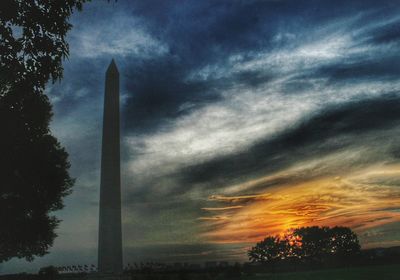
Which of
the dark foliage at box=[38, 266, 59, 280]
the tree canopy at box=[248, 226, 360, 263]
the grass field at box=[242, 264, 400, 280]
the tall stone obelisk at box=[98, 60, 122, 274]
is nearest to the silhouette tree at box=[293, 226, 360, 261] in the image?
the tree canopy at box=[248, 226, 360, 263]

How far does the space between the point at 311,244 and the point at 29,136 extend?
9558cm

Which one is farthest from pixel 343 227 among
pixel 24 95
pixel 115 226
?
pixel 24 95

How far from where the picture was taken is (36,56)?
556 inches

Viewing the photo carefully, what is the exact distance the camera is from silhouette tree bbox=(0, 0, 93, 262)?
13695mm

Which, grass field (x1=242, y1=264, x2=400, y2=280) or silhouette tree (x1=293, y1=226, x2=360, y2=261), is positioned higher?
silhouette tree (x1=293, y1=226, x2=360, y2=261)

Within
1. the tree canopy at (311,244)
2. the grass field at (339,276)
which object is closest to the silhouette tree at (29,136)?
the grass field at (339,276)

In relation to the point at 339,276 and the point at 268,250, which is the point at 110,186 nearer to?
the point at 339,276

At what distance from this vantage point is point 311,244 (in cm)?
10788

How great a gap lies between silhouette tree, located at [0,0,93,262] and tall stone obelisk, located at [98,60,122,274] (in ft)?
9.84

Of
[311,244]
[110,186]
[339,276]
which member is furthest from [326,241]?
[110,186]

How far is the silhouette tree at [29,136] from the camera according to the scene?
44.9ft

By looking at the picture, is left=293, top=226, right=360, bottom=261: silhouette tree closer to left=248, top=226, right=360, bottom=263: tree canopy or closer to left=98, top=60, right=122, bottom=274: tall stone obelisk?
left=248, top=226, right=360, bottom=263: tree canopy

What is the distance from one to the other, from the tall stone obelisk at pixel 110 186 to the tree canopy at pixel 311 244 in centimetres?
8126

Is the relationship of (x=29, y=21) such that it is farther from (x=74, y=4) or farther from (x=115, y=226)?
(x=115, y=226)
